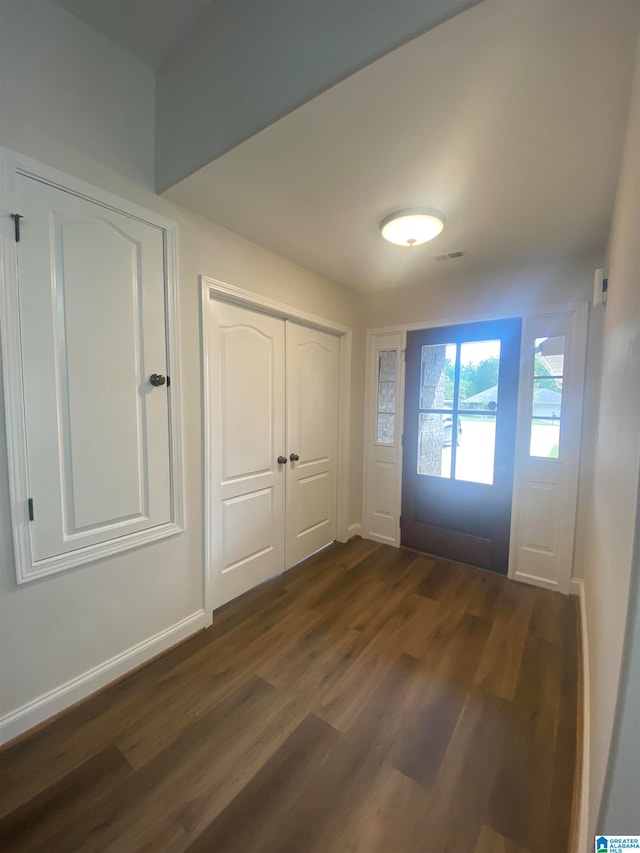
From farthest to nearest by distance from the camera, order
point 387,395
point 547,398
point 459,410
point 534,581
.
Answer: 1. point 387,395
2. point 459,410
3. point 534,581
4. point 547,398

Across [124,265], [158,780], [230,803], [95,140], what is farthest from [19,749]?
[95,140]

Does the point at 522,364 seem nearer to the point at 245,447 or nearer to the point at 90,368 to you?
the point at 245,447

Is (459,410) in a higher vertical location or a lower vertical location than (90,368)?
lower

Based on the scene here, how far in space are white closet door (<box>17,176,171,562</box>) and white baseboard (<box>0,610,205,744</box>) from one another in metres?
0.62

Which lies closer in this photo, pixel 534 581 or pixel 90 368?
pixel 90 368

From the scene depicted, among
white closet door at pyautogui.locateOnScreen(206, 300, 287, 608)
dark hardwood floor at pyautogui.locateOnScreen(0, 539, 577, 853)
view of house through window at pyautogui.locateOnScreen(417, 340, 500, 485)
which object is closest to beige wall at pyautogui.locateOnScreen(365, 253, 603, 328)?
view of house through window at pyautogui.locateOnScreen(417, 340, 500, 485)

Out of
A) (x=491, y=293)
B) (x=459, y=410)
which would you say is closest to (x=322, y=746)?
(x=459, y=410)

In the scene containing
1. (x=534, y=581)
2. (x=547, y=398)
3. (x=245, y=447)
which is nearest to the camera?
(x=245, y=447)

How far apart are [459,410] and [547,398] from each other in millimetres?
615

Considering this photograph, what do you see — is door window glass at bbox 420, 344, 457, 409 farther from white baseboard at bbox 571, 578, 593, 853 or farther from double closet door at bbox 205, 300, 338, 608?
white baseboard at bbox 571, 578, 593, 853

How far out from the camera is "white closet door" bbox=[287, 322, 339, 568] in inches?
106

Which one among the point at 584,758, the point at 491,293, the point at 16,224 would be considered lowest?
the point at 584,758

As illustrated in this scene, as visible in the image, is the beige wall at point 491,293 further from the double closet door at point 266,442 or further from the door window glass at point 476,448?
the door window glass at point 476,448

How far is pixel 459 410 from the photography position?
2816 millimetres
